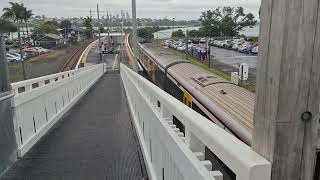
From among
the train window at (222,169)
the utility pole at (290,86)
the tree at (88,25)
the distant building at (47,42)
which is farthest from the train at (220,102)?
the tree at (88,25)

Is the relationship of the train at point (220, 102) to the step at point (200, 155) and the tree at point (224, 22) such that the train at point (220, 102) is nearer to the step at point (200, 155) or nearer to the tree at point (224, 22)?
the step at point (200, 155)

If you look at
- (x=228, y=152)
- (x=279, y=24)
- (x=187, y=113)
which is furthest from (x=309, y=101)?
(x=187, y=113)

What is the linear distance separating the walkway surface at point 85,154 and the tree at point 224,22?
398ft

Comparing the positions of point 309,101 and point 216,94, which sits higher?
point 309,101

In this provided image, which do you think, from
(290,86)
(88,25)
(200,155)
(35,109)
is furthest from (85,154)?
(88,25)

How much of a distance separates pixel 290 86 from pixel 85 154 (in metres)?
5.51

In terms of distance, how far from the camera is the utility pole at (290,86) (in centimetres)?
163

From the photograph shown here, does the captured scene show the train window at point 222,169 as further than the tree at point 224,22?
No

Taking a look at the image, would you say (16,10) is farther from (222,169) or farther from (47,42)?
(222,169)

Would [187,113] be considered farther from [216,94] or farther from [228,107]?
[216,94]

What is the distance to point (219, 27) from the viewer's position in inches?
5138

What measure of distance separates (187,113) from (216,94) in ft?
24.4

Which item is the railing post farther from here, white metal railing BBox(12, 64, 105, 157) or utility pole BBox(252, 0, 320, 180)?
white metal railing BBox(12, 64, 105, 157)

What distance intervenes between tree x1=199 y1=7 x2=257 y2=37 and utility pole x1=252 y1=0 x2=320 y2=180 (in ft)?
420
